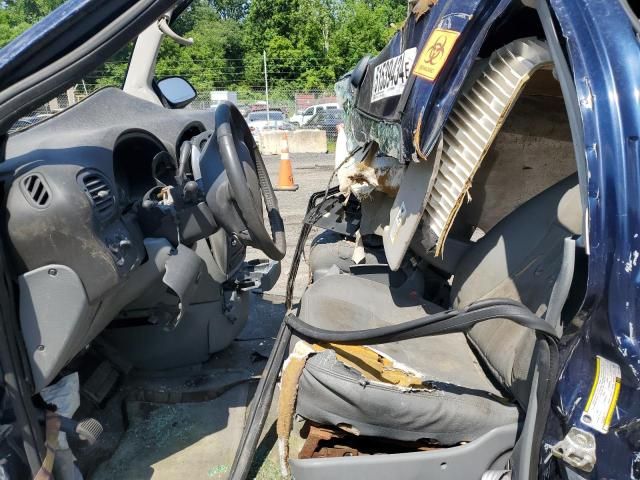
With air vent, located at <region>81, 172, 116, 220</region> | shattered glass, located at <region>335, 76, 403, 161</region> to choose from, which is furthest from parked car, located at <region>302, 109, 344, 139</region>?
air vent, located at <region>81, 172, 116, 220</region>

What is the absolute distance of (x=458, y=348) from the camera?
7.00ft

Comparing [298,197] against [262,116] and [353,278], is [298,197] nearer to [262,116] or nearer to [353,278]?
[353,278]

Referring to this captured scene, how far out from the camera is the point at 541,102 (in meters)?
2.22

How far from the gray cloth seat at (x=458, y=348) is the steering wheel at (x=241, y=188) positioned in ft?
1.18

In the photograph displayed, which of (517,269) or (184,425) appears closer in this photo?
(517,269)

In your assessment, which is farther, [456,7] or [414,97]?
[414,97]

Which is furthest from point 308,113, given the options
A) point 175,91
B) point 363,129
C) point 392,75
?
point 392,75

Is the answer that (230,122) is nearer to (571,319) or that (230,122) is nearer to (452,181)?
(452,181)

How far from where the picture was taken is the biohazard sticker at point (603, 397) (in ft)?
3.59

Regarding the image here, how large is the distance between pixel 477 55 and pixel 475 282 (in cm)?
92

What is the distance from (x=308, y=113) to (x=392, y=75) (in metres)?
18.4

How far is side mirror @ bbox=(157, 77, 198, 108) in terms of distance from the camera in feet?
9.70

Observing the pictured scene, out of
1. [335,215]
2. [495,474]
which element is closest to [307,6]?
[335,215]

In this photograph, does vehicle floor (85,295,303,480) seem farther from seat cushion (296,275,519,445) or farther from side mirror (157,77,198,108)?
side mirror (157,77,198,108)
